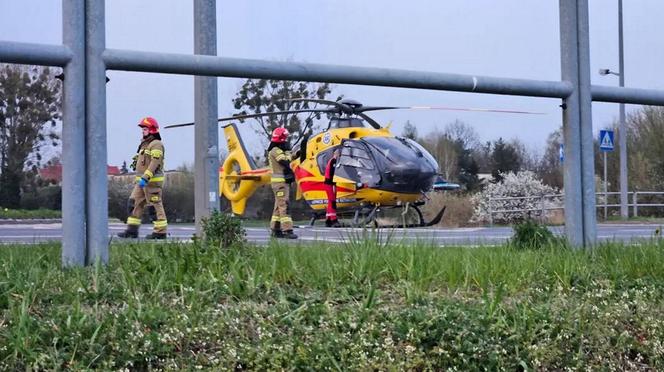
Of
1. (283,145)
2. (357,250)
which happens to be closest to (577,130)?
(357,250)

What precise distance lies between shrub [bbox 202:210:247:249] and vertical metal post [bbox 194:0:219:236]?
1756mm

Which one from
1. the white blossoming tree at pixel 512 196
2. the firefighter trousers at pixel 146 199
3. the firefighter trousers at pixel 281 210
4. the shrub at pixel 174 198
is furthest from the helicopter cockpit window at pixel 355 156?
the white blossoming tree at pixel 512 196

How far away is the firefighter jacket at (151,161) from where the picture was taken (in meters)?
11.7

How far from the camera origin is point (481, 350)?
338 centimetres

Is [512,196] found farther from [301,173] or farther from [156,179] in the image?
[156,179]

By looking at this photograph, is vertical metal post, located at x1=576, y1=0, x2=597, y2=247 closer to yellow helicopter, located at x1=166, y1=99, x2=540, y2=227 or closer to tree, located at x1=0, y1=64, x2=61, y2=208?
tree, located at x1=0, y1=64, x2=61, y2=208

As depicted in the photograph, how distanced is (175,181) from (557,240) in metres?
15.2

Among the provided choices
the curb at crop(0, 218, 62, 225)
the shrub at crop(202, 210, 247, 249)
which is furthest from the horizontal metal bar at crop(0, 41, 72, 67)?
the curb at crop(0, 218, 62, 225)

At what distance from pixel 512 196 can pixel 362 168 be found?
439 inches

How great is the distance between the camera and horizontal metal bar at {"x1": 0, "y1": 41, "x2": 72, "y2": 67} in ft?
13.3

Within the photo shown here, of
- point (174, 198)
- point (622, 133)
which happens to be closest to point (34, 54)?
point (622, 133)

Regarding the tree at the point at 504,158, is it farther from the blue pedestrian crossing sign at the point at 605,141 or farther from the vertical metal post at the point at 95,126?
the vertical metal post at the point at 95,126

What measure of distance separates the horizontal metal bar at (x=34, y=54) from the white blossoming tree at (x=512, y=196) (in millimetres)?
20277

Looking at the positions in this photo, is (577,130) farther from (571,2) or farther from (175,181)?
(175,181)
